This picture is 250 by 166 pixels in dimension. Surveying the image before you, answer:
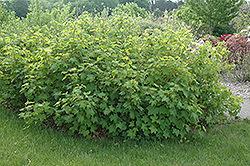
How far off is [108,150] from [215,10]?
49.2ft

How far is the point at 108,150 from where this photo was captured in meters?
3.21

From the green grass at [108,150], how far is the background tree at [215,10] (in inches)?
526

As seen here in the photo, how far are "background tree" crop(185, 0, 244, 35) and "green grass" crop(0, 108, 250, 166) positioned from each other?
13362 mm

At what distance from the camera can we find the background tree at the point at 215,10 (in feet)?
49.7

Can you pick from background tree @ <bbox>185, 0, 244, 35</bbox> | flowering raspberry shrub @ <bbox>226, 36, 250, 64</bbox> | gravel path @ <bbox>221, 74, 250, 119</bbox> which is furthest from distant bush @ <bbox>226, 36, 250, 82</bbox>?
background tree @ <bbox>185, 0, 244, 35</bbox>

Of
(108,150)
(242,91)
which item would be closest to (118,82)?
(108,150)

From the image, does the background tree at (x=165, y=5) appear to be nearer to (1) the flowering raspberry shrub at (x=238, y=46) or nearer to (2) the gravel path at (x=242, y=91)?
(1) the flowering raspberry shrub at (x=238, y=46)

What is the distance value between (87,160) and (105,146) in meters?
0.53

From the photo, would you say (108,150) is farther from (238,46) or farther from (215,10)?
(215,10)

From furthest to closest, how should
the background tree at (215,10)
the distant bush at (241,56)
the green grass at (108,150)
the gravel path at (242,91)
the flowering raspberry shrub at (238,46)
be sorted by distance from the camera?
the background tree at (215,10)
the flowering raspberry shrub at (238,46)
the distant bush at (241,56)
the gravel path at (242,91)
the green grass at (108,150)

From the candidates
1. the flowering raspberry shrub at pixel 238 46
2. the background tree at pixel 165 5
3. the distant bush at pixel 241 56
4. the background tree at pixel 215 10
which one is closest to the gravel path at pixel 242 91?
the distant bush at pixel 241 56

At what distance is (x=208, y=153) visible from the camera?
10.5 ft

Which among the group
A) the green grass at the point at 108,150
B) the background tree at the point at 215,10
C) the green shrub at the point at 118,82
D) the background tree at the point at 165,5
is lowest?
the green grass at the point at 108,150

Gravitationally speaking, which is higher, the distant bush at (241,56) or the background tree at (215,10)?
the background tree at (215,10)
